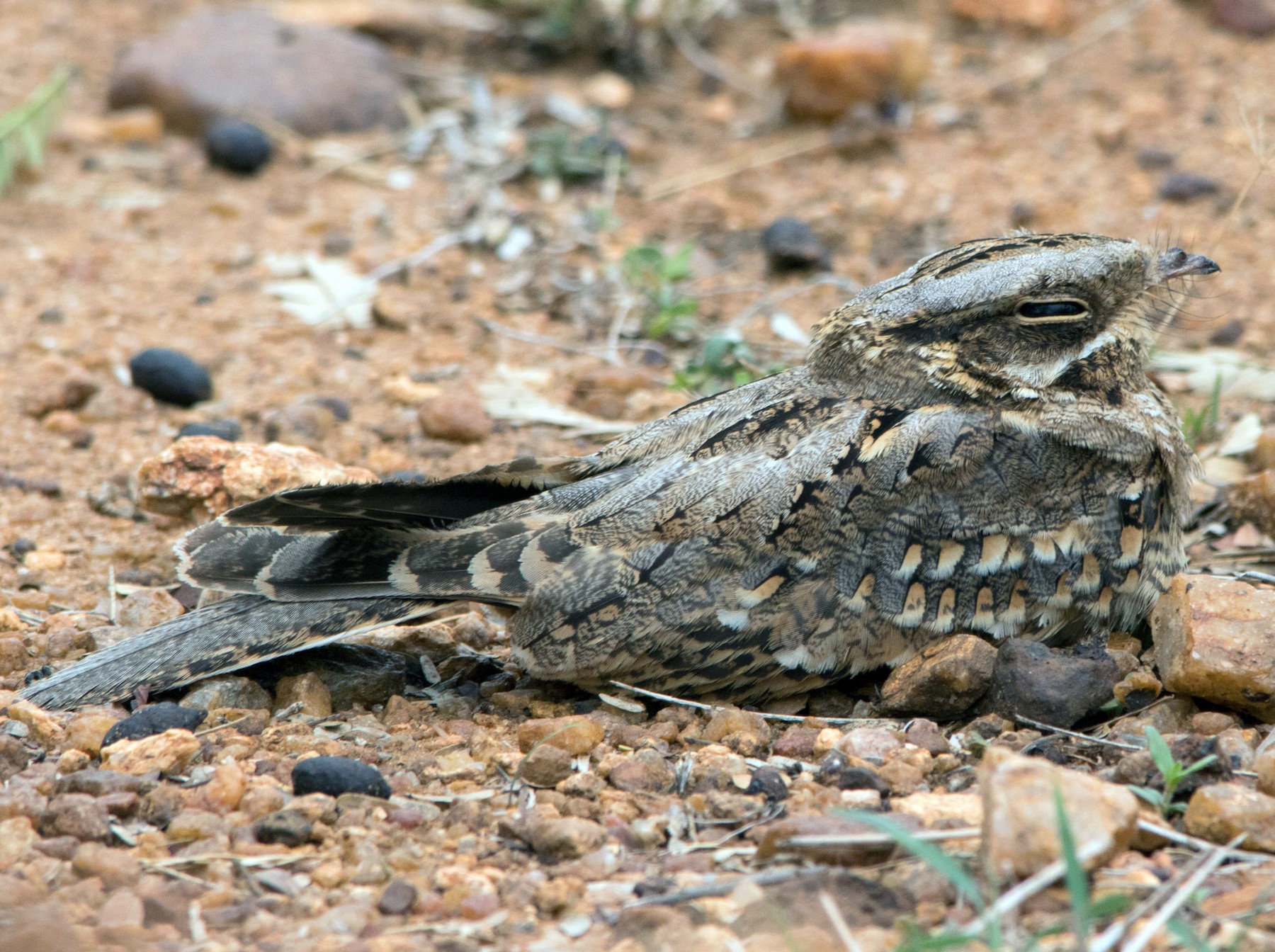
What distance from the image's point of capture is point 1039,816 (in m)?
2.08

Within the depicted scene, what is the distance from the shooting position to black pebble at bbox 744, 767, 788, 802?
8.51 ft

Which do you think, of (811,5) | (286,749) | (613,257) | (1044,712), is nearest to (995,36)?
(811,5)

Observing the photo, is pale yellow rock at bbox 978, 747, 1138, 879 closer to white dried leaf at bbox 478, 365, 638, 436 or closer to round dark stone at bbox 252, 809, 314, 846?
round dark stone at bbox 252, 809, 314, 846

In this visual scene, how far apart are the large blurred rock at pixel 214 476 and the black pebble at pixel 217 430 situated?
419 millimetres

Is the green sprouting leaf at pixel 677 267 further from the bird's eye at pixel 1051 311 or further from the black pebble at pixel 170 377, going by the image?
the bird's eye at pixel 1051 311

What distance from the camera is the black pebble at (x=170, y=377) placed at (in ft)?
14.7

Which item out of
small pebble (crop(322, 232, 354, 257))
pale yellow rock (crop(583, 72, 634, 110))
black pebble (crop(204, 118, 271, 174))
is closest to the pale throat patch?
small pebble (crop(322, 232, 354, 257))

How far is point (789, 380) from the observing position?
3.33m

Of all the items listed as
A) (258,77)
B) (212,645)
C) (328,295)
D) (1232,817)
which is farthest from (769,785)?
(258,77)

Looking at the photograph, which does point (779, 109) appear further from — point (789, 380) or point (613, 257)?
point (789, 380)

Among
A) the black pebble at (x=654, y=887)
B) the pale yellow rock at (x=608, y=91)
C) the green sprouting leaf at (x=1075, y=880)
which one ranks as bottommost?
the black pebble at (x=654, y=887)

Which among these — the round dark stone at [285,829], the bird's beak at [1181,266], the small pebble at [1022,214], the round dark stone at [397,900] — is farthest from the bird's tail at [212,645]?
the small pebble at [1022,214]

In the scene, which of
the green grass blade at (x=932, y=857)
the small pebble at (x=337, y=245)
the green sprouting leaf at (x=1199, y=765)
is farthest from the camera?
the small pebble at (x=337, y=245)

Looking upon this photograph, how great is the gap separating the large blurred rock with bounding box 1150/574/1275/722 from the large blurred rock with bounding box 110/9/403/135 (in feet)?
15.8
